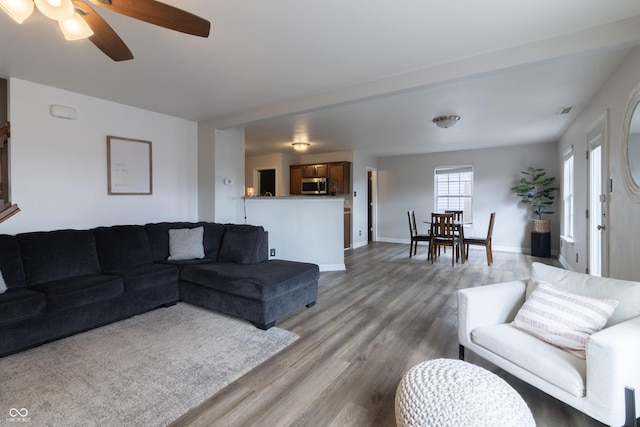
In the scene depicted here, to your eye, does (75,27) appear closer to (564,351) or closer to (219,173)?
(219,173)

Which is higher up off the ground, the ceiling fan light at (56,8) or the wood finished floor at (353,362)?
the ceiling fan light at (56,8)

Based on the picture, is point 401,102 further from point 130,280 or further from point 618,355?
point 130,280

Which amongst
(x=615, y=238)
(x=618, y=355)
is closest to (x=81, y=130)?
(x=618, y=355)

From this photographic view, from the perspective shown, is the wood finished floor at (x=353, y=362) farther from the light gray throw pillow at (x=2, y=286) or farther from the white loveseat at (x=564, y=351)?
the light gray throw pillow at (x=2, y=286)

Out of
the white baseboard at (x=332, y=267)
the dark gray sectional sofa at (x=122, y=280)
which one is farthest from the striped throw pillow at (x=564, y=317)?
the white baseboard at (x=332, y=267)

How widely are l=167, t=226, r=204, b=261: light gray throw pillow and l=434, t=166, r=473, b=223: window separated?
236 inches

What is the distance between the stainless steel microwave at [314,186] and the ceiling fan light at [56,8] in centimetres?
581

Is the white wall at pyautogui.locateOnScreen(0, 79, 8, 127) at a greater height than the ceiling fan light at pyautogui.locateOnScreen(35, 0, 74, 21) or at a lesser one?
greater

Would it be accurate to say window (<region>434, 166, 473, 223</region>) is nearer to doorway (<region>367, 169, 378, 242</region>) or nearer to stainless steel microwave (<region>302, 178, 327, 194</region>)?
doorway (<region>367, 169, 378, 242</region>)

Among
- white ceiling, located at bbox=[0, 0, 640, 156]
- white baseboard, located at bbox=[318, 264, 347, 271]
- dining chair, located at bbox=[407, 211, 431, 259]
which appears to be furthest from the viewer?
dining chair, located at bbox=[407, 211, 431, 259]

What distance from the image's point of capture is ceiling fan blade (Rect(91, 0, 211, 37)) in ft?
4.75

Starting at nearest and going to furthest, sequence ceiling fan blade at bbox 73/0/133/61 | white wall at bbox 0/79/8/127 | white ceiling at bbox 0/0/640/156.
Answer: ceiling fan blade at bbox 73/0/133/61 < white ceiling at bbox 0/0/640/156 < white wall at bbox 0/79/8/127

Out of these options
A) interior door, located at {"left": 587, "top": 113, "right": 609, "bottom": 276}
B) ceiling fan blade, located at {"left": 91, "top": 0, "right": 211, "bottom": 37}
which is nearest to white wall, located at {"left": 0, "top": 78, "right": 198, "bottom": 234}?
ceiling fan blade, located at {"left": 91, "top": 0, "right": 211, "bottom": 37}

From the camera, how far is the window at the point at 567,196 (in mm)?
5023
